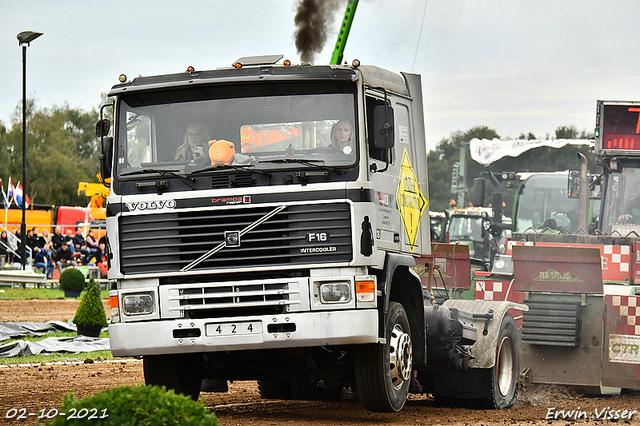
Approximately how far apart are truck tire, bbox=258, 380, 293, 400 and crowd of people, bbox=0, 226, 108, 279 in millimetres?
21538

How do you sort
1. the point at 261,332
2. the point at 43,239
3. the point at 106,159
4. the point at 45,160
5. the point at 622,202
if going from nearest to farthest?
the point at 261,332, the point at 106,159, the point at 622,202, the point at 43,239, the point at 45,160

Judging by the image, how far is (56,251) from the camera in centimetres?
3241

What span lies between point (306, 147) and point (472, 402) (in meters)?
3.87

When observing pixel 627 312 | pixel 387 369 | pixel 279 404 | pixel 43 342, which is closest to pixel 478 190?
pixel 43 342

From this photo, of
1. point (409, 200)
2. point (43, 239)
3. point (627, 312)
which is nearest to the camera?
point (409, 200)

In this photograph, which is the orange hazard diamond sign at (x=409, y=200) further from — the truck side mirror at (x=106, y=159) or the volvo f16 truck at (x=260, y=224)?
the truck side mirror at (x=106, y=159)

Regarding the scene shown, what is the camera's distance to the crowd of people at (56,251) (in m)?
32.1

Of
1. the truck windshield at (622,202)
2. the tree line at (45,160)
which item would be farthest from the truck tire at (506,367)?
the tree line at (45,160)

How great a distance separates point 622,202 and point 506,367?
512cm

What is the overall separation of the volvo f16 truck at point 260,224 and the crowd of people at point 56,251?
2395 cm

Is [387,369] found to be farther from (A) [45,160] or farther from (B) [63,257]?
(A) [45,160]

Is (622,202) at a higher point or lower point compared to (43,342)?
higher

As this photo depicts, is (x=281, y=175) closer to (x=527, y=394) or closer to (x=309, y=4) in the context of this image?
(x=527, y=394)

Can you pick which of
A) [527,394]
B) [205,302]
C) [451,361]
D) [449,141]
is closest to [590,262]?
[527,394]
